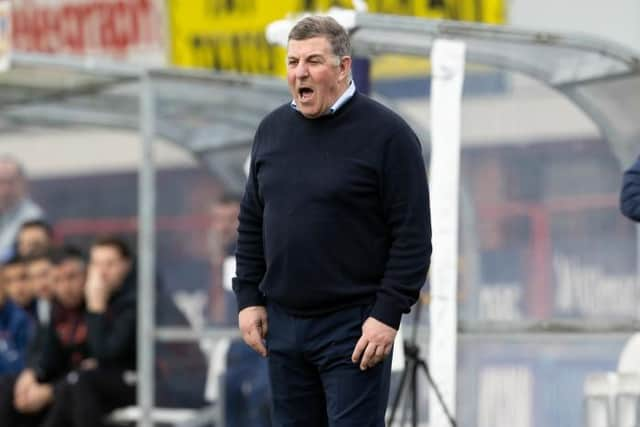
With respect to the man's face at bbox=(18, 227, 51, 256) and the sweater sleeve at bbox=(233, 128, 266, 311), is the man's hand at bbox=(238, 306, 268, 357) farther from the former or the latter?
the man's face at bbox=(18, 227, 51, 256)

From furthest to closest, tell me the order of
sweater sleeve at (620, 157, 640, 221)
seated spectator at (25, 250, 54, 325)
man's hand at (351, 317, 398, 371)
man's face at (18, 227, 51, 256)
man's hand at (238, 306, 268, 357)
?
man's face at (18, 227, 51, 256)
seated spectator at (25, 250, 54, 325)
sweater sleeve at (620, 157, 640, 221)
man's hand at (238, 306, 268, 357)
man's hand at (351, 317, 398, 371)

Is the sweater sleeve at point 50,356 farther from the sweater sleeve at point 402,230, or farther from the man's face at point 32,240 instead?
the sweater sleeve at point 402,230

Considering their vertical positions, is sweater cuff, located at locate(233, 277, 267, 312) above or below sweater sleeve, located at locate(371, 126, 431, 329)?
below

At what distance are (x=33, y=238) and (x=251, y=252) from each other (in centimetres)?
597

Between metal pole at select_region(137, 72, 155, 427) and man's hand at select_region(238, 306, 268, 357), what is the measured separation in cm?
396

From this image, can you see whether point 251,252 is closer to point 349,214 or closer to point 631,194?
point 349,214

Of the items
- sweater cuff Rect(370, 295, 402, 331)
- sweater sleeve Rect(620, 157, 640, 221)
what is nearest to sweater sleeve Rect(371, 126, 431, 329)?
sweater cuff Rect(370, 295, 402, 331)

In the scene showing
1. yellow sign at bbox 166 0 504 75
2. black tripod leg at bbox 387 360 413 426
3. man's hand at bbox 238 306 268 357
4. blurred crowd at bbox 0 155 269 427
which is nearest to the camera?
man's hand at bbox 238 306 268 357

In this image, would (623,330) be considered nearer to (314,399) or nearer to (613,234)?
(613,234)

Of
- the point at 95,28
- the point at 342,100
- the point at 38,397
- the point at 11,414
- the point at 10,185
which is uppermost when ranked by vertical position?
the point at 95,28

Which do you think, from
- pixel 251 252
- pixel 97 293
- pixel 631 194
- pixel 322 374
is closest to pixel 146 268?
pixel 97 293

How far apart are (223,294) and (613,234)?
2.30m

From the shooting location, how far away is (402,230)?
488 centimetres

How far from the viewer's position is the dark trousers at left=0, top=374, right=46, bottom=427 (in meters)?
10.0
